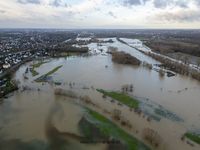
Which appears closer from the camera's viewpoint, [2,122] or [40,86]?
[2,122]

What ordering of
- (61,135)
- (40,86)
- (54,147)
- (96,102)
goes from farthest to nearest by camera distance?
(40,86), (96,102), (61,135), (54,147)

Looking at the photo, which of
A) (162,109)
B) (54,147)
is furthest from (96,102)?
(54,147)

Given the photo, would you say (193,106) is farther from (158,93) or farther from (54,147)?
(54,147)

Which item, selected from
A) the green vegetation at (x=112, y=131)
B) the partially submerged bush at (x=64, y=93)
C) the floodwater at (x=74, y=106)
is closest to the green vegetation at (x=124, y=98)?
the floodwater at (x=74, y=106)

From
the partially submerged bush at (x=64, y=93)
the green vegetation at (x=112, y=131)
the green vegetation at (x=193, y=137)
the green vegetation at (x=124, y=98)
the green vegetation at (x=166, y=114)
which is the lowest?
the green vegetation at (x=193, y=137)

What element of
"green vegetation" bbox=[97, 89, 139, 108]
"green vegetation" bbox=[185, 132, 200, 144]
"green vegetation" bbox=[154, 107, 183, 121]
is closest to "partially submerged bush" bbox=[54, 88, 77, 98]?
"green vegetation" bbox=[97, 89, 139, 108]

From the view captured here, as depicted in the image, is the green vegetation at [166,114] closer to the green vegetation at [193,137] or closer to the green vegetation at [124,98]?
the green vegetation at [124,98]
